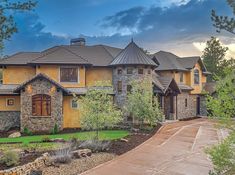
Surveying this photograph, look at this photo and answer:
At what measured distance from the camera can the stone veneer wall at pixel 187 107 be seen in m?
33.5

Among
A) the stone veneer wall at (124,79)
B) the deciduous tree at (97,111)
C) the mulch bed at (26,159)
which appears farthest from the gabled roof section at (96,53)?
the mulch bed at (26,159)

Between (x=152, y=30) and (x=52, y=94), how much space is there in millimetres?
12453

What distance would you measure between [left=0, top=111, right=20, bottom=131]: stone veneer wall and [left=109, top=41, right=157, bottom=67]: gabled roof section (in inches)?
415

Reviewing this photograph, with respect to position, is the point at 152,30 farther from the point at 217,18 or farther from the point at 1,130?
the point at 217,18

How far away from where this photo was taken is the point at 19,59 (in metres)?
29.3

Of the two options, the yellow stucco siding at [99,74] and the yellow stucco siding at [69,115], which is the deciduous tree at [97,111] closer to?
the yellow stucco siding at [69,115]

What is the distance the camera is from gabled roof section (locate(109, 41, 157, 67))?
88.7 feet

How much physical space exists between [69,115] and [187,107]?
16.2 meters

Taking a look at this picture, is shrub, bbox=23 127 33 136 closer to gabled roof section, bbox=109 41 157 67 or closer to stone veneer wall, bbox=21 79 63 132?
stone veneer wall, bbox=21 79 63 132

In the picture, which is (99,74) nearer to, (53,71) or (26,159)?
(53,71)

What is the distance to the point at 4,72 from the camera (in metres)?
28.1

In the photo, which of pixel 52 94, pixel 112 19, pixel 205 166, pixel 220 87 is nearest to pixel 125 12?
pixel 112 19

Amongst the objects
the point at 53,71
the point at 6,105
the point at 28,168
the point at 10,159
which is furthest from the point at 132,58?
the point at 28,168

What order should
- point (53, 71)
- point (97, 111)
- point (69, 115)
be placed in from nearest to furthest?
point (97, 111)
point (69, 115)
point (53, 71)
